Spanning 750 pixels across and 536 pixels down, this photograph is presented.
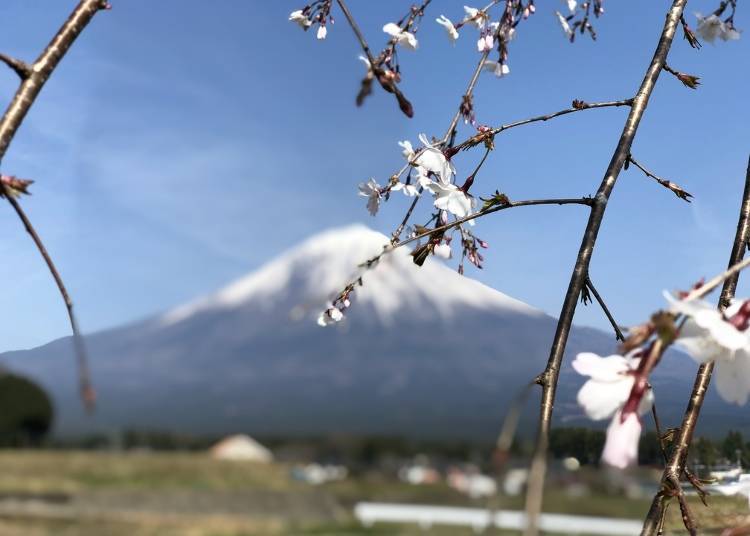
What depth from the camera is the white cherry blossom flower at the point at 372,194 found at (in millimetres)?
580

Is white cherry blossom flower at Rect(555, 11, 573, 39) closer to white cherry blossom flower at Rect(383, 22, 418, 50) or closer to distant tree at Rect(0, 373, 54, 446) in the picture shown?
white cherry blossom flower at Rect(383, 22, 418, 50)

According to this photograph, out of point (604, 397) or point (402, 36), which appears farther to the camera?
point (402, 36)

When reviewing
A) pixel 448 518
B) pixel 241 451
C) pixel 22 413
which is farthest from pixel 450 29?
pixel 241 451

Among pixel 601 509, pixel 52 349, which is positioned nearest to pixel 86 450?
pixel 601 509

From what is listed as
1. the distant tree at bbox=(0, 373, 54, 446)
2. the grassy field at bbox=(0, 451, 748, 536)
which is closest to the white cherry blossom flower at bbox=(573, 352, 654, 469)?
the distant tree at bbox=(0, 373, 54, 446)

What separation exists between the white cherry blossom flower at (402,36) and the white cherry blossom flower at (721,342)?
434mm

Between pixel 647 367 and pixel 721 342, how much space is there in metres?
0.03

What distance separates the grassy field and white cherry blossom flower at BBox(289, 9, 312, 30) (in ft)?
24.1

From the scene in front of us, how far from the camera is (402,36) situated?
57 cm

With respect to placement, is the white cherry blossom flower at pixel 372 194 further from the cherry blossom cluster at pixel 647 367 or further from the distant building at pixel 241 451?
the distant building at pixel 241 451

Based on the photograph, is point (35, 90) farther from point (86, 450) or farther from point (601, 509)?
point (86, 450)

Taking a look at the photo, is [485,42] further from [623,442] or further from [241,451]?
[241,451]

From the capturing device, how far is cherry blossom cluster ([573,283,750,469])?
162 millimetres

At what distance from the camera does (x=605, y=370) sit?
0.18 m
